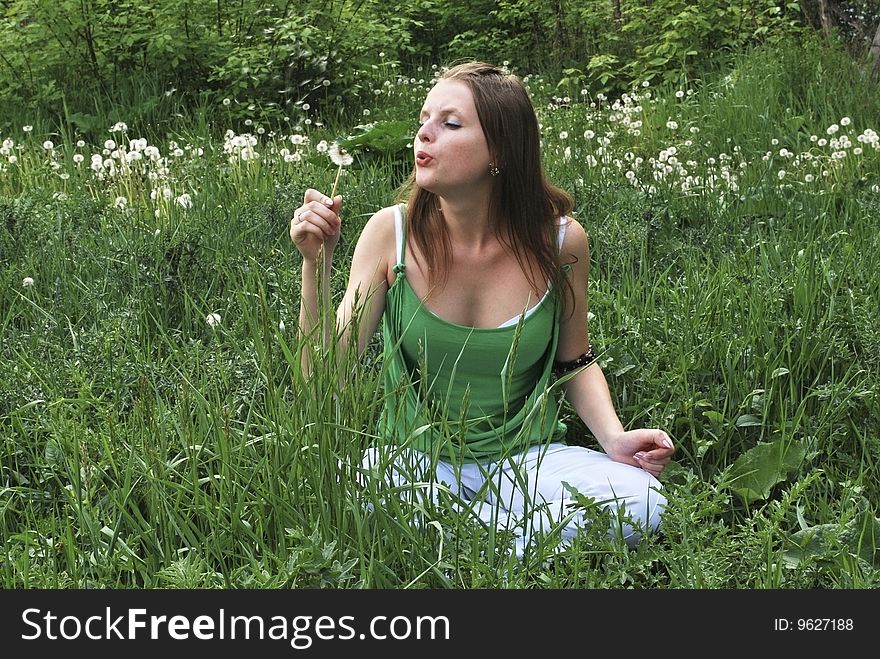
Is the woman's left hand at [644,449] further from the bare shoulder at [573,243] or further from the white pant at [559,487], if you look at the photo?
the bare shoulder at [573,243]

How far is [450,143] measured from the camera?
252 centimetres

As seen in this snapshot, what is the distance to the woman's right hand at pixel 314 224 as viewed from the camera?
227 centimetres

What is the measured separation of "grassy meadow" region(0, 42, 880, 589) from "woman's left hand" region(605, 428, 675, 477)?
0.08 m

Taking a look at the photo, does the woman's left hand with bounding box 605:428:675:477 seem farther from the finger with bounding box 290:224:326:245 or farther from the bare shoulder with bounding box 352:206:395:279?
the finger with bounding box 290:224:326:245

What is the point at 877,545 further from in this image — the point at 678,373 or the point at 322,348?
the point at 322,348

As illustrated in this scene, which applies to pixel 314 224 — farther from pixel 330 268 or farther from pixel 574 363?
pixel 574 363

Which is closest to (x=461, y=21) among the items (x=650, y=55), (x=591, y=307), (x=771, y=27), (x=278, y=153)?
(x=650, y=55)

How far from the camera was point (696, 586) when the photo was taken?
77.7 inches

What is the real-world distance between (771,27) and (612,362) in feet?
22.9

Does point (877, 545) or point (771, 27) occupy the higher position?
point (771, 27)

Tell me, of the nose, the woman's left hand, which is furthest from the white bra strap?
the woman's left hand

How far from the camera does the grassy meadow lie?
2012 mm

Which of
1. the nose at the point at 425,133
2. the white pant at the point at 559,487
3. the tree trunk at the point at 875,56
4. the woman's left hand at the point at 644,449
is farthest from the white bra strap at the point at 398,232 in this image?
the tree trunk at the point at 875,56

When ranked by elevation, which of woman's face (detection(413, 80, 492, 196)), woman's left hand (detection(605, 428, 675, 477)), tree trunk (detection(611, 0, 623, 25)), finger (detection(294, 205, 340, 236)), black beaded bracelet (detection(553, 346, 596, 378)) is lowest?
woman's left hand (detection(605, 428, 675, 477))
